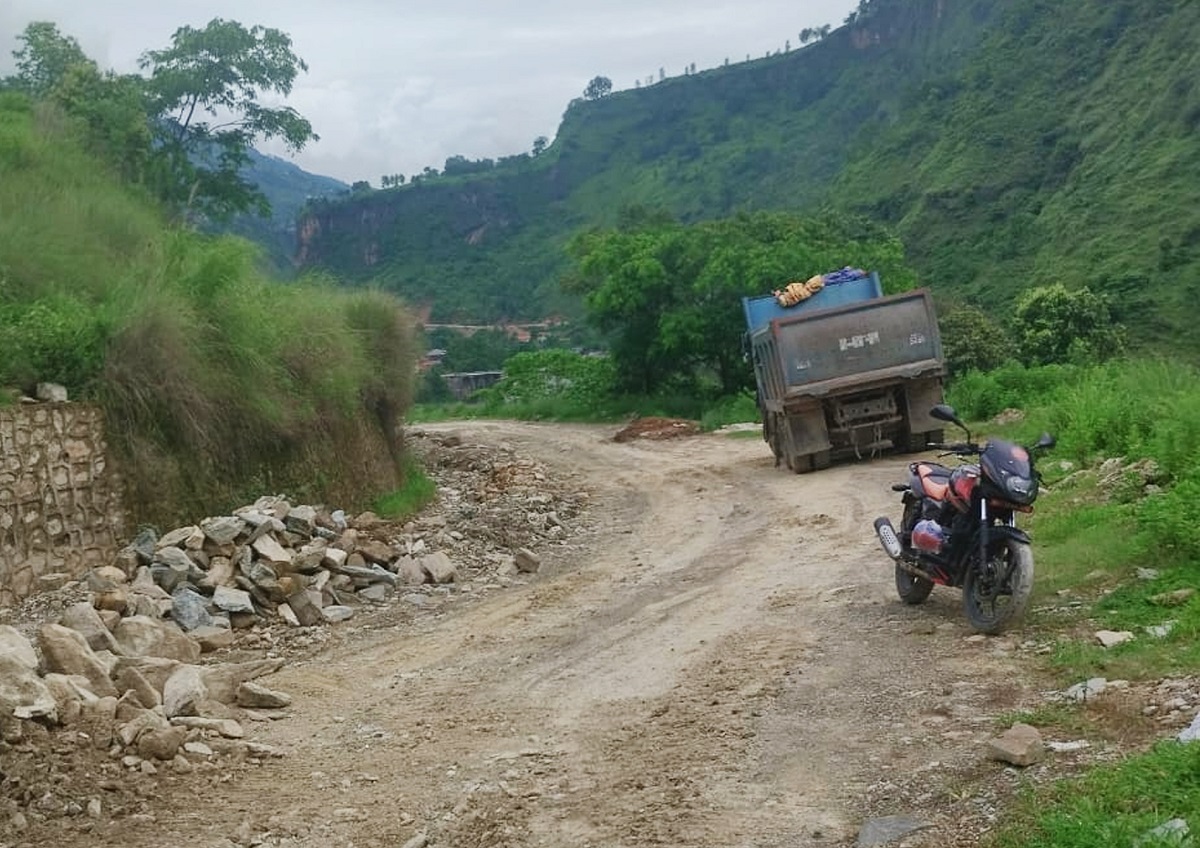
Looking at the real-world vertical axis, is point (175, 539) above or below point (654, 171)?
below

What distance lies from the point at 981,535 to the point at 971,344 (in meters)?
23.1

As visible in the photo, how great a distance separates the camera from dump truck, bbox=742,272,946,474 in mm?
16156

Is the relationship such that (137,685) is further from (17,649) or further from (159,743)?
(159,743)

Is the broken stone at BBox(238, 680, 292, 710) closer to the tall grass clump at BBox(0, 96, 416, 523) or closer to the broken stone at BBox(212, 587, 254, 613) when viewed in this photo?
the broken stone at BBox(212, 587, 254, 613)

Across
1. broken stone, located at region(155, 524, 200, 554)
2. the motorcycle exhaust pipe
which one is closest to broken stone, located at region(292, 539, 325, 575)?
broken stone, located at region(155, 524, 200, 554)

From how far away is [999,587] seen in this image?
6926 mm

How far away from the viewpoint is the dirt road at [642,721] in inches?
184

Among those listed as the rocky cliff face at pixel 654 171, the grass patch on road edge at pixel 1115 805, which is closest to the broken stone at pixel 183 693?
the grass patch on road edge at pixel 1115 805

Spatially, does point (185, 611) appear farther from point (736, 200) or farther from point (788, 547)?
point (736, 200)

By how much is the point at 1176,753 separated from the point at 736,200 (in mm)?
80951

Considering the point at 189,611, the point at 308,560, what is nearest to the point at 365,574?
the point at 308,560

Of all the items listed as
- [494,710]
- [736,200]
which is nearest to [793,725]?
[494,710]

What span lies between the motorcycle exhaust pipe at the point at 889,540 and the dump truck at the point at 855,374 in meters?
7.39

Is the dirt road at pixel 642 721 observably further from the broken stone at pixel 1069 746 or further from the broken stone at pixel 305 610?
the broken stone at pixel 305 610
